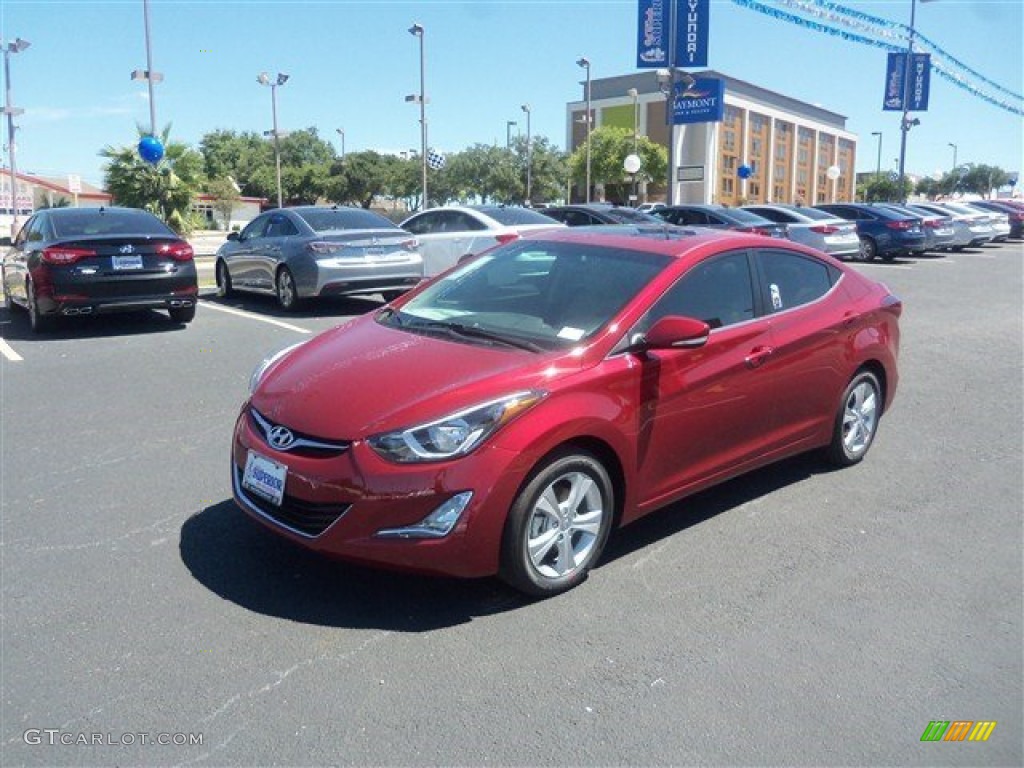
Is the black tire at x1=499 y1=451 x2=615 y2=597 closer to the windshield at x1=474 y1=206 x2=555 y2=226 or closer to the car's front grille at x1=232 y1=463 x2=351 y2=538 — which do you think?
the car's front grille at x1=232 y1=463 x2=351 y2=538

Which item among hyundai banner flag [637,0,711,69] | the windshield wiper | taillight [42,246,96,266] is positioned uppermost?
hyundai banner flag [637,0,711,69]

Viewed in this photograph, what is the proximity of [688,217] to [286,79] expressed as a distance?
2617cm

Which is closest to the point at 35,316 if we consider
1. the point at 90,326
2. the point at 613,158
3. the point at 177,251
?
the point at 90,326

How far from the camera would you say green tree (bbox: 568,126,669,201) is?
7562 cm

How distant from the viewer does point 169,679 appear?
3.18 m

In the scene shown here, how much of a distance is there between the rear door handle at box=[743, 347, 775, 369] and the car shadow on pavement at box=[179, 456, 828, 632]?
0.89m

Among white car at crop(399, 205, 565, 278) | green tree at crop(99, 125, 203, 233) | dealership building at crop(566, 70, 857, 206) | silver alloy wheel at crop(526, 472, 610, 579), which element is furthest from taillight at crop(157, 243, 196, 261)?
dealership building at crop(566, 70, 857, 206)

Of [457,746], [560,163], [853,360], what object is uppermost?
[560,163]

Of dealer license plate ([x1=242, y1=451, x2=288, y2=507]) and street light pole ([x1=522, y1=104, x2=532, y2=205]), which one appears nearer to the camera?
dealer license plate ([x1=242, y1=451, x2=288, y2=507])

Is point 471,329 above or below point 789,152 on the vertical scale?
below

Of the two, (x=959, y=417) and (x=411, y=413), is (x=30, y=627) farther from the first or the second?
(x=959, y=417)

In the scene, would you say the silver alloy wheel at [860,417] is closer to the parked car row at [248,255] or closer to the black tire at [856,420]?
the black tire at [856,420]

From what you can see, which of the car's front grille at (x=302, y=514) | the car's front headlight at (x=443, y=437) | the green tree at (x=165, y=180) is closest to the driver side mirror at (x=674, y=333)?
the car's front headlight at (x=443, y=437)

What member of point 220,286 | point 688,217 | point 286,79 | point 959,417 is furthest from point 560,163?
point 959,417
